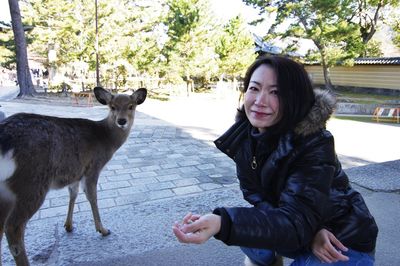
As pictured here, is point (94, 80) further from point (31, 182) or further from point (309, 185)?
point (309, 185)

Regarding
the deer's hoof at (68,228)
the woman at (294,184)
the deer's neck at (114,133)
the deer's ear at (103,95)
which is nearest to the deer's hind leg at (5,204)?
the deer's hoof at (68,228)

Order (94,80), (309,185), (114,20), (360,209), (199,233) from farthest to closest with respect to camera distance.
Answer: (94,80) < (114,20) < (360,209) < (309,185) < (199,233)

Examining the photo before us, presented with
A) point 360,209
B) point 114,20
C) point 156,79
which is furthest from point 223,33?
point 360,209

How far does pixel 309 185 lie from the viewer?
1.57m

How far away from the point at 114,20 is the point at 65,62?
3.96m

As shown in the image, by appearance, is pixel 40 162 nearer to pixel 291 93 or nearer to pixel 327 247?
pixel 291 93

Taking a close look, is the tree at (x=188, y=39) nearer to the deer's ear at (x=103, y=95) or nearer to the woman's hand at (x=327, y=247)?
the deer's ear at (x=103, y=95)

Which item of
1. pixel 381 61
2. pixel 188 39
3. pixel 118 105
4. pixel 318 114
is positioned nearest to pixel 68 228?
pixel 118 105

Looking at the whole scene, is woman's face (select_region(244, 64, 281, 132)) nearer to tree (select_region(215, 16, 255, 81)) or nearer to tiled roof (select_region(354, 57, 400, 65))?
tree (select_region(215, 16, 255, 81))

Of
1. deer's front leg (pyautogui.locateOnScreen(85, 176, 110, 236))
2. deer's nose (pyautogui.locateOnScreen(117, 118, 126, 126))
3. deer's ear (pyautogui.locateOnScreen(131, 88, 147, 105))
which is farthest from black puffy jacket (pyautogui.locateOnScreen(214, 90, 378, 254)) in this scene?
deer's ear (pyautogui.locateOnScreen(131, 88, 147, 105))

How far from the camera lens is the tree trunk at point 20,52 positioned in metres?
18.9

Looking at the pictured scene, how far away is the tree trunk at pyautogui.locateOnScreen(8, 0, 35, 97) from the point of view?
18897 millimetres

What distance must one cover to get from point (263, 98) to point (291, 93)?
5.5 inches

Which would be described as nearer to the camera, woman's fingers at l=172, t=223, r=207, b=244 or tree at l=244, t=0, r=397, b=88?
woman's fingers at l=172, t=223, r=207, b=244
